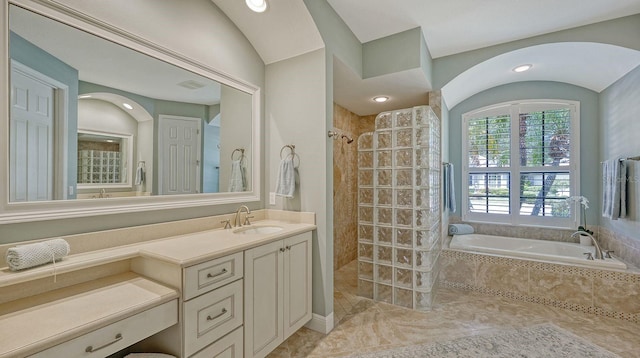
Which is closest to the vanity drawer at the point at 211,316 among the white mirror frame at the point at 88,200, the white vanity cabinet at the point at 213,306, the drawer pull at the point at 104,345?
the white vanity cabinet at the point at 213,306

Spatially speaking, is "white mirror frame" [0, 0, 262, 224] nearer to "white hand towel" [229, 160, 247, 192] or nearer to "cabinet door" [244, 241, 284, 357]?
"white hand towel" [229, 160, 247, 192]

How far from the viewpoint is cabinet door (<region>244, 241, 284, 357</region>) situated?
1598 millimetres

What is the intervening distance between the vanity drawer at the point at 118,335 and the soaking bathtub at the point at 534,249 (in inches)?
115

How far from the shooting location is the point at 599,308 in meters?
2.40

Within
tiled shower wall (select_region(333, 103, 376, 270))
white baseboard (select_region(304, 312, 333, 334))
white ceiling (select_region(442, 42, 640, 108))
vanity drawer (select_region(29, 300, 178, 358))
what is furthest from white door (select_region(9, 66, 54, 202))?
white ceiling (select_region(442, 42, 640, 108))

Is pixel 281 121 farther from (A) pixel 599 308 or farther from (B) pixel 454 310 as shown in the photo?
(A) pixel 599 308

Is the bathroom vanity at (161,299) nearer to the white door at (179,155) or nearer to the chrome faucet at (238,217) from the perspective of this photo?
the chrome faucet at (238,217)

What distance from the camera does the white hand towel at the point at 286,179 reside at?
223cm

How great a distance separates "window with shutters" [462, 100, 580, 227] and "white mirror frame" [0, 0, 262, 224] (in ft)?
10.6

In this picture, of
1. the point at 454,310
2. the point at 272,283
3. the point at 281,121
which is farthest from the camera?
the point at 454,310

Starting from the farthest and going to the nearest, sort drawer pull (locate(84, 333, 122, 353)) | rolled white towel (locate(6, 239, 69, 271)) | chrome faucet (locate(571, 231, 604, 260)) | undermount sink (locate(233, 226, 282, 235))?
chrome faucet (locate(571, 231, 604, 260)) → undermount sink (locate(233, 226, 282, 235)) → rolled white towel (locate(6, 239, 69, 271)) → drawer pull (locate(84, 333, 122, 353))

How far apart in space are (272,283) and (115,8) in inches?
74.0

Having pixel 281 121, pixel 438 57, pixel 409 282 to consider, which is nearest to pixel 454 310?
pixel 409 282

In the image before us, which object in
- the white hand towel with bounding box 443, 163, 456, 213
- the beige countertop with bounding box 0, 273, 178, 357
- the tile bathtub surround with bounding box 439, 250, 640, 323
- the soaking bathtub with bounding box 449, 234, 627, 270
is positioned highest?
the white hand towel with bounding box 443, 163, 456, 213
